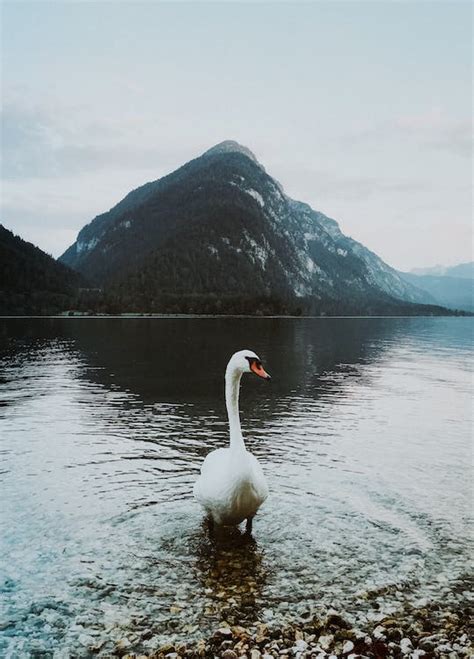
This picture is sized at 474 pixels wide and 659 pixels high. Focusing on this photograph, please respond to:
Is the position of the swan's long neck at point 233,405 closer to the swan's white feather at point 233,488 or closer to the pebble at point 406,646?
the swan's white feather at point 233,488

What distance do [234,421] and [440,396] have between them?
31.7 metres

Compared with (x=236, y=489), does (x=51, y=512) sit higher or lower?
lower

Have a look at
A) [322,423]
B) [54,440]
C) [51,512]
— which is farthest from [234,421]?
[322,423]

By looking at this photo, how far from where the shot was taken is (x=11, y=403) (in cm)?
3484

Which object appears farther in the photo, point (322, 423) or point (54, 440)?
point (322, 423)

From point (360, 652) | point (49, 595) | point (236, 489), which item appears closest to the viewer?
point (360, 652)

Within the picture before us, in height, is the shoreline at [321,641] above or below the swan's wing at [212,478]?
below

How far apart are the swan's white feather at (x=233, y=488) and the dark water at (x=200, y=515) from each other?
37.0 inches

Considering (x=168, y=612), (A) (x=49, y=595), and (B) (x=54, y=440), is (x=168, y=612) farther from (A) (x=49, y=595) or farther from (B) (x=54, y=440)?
(B) (x=54, y=440)

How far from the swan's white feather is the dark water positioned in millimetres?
939

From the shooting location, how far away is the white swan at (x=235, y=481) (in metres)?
12.5

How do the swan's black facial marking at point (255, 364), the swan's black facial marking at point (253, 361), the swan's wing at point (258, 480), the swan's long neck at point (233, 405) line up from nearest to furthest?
the swan's black facial marking at point (255, 364), the swan's black facial marking at point (253, 361), the swan's wing at point (258, 480), the swan's long neck at point (233, 405)

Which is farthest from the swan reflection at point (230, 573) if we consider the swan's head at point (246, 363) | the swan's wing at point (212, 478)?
the swan's head at point (246, 363)

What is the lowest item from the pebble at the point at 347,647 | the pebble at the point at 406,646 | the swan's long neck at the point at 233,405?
the pebble at the point at 406,646
